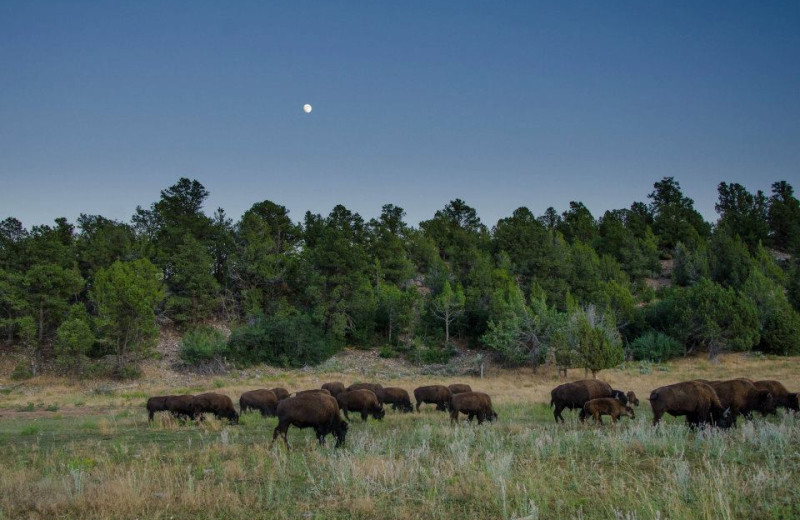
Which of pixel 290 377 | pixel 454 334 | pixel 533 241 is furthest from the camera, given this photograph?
pixel 533 241

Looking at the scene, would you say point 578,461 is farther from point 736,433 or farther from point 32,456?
point 32,456

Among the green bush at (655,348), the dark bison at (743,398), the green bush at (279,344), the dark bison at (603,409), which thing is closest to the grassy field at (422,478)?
the dark bison at (603,409)

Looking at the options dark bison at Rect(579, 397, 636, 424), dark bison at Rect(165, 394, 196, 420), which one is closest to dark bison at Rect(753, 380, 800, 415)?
dark bison at Rect(579, 397, 636, 424)

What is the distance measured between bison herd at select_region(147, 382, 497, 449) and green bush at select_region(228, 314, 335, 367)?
85.7 feet

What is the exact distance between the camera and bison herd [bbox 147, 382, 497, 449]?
43.4ft

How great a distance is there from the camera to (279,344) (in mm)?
51531

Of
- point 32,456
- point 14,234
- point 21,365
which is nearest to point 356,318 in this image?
point 21,365

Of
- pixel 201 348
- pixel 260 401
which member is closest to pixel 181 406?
pixel 260 401

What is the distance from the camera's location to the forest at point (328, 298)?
152ft

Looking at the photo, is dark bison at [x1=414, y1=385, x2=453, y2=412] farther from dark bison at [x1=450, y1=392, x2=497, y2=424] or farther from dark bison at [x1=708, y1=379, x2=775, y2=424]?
dark bison at [x1=708, y1=379, x2=775, y2=424]

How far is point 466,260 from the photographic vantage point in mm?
79250

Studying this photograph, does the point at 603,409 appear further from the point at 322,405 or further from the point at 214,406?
the point at 214,406

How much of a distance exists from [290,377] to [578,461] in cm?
3559

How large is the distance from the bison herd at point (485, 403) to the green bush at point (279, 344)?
27663 millimetres
